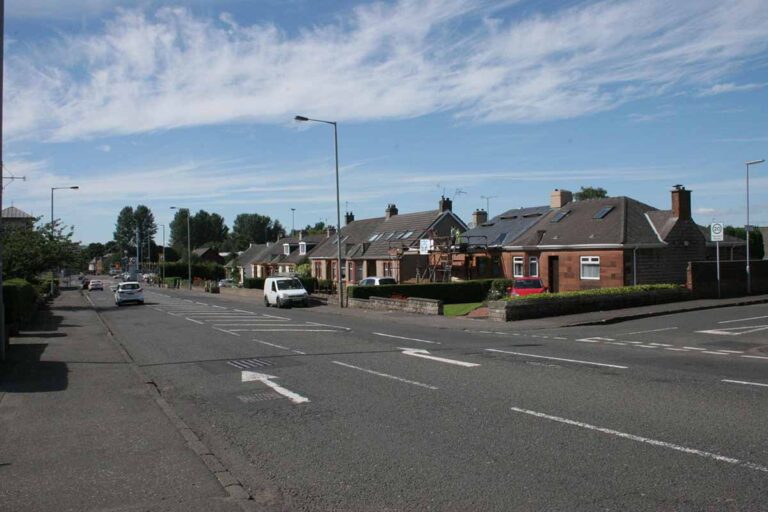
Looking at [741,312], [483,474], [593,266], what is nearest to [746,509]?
[483,474]

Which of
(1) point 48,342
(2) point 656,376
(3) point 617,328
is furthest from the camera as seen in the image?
(3) point 617,328

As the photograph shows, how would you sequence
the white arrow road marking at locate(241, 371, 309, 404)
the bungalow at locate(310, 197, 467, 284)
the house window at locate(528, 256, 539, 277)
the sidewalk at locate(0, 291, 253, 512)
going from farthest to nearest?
the bungalow at locate(310, 197, 467, 284) < the house window at locate(528, 256, 539, 277) < the white arrow road marking at locate(241, 371, 309, 404) < the sidewalk at locate(0, 291, 253, 512)

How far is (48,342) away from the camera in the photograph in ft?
59.1

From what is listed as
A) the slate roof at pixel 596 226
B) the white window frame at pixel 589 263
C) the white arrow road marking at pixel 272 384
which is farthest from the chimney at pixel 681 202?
the white arrow road marking at pixel 272 384

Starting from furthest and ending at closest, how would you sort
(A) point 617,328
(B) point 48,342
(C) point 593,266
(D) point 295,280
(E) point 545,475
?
1. (D) point 295,280
2. (C) point 593,266
3. (A) point 617,328
4. (B) point 48,342
5. (E) point 545,475

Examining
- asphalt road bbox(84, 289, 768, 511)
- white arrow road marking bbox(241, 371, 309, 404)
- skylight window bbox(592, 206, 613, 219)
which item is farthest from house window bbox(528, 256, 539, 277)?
white arrow road marking bbox(241, 371, 309, 404)

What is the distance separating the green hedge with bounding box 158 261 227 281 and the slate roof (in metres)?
77.8

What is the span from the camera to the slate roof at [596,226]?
113 feet

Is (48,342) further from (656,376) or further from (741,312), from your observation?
(741,312)

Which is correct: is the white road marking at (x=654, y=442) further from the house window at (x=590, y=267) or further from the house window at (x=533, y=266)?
the house window at (x=533, y=266)

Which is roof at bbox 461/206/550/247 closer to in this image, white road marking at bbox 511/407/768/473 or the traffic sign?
the traffic sign

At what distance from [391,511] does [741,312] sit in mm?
24247

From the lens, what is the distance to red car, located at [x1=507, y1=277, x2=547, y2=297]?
31719 mm

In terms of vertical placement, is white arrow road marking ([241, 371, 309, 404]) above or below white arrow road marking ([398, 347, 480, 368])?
below
